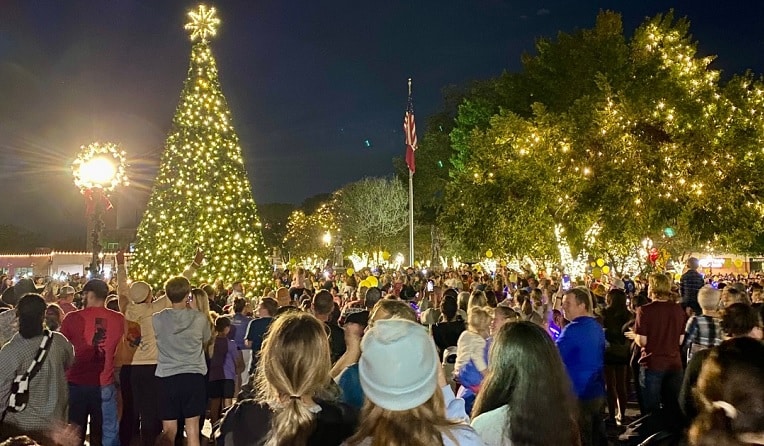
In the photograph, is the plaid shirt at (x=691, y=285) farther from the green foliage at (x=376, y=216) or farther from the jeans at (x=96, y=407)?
the green foliage at (x=376, y=216)

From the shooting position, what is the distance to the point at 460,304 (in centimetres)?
1086

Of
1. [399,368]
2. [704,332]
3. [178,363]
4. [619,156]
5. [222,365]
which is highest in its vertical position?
[619,156]

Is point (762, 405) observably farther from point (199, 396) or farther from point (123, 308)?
point (123, 308)

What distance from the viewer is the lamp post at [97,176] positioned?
49.9ft

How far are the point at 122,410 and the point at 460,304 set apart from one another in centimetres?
525

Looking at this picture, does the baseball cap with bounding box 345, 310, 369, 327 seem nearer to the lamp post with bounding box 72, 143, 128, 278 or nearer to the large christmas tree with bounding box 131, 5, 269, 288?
the lamp post with bounding box 72, 143, 128, 278

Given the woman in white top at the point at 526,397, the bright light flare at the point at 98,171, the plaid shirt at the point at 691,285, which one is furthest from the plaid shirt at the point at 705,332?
the bright light flare at the point at 98,171

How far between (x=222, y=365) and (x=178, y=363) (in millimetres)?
1937

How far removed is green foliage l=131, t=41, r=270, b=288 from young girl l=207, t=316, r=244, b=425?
12649 mm

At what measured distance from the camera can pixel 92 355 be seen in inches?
284

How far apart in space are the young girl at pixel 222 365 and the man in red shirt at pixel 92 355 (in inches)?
59.6

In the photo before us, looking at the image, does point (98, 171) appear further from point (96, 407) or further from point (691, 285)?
point (691, 285)

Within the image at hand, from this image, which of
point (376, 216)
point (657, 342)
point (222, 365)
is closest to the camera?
point (657, 342)

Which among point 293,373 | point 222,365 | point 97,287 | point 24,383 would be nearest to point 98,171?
point 222,365
